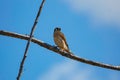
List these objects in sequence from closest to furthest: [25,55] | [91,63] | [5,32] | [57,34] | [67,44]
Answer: [25,55]
[91,63]
[5,32]
[67,44]
[57,34]

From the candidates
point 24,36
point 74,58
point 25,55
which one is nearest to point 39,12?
point 25,55

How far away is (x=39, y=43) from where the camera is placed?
3.40 m

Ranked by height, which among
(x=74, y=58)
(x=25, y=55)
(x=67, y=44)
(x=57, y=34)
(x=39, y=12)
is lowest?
(x=25, y=55)

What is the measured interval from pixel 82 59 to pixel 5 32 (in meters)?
1.14

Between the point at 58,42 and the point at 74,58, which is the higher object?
the point at 58,42

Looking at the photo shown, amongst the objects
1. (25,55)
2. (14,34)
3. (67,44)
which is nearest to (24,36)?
(14,34)

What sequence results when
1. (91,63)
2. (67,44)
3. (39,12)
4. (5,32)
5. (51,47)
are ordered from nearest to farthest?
1. (39,12)
2. (91,63)
3. (5,32)
4. (51,47)
5. (67,44)

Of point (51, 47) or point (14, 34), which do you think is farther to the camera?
point (51, 47)

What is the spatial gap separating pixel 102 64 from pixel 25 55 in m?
1.56

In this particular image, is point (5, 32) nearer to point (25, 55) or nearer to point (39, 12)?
point (39, 12)

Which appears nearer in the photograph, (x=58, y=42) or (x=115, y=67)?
(x=115, y=67)

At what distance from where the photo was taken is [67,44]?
7598 millimetres

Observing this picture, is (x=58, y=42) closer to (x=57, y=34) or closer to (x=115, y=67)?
(x=57, y=34)

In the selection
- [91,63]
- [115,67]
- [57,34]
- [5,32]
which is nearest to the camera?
[115,67]
